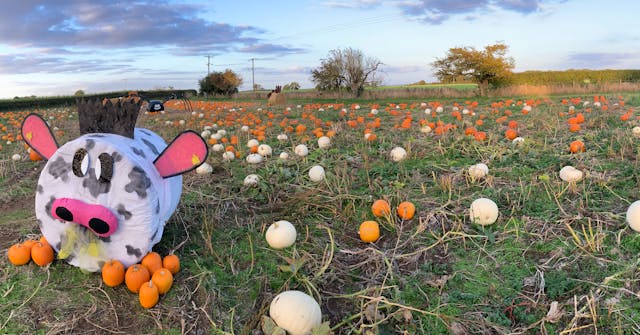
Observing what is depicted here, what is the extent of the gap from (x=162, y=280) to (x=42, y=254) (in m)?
1.14

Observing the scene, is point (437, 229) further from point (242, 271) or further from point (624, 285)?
point (242, 271)

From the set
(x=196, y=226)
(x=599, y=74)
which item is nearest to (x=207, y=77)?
(x=599, y=74)

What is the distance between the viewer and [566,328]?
2885 millimetres

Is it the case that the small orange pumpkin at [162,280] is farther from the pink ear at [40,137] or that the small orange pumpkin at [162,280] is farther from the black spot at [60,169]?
the pink ear at [40,137]

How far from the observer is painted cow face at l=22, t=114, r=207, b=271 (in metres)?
3.21

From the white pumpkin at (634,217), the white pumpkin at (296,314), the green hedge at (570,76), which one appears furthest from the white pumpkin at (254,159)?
the green hedge at (570,76)

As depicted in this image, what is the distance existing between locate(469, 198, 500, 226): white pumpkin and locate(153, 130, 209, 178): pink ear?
2581 mm

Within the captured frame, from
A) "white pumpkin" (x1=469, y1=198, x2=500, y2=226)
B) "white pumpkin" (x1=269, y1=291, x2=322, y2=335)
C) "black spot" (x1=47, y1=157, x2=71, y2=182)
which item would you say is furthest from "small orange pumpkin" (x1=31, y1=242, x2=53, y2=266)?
"white pumpkin" (x1=469, y1=198, x2=500, y2=226)

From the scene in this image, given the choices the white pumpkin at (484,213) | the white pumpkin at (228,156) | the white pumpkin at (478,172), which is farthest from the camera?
the white pumpkin at (228,156)

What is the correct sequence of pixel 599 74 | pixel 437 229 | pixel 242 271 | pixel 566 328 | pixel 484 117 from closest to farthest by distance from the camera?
pixel 566 328
pixel 242 271
pixel 437 229
pixel 484 117
pixel 599 74

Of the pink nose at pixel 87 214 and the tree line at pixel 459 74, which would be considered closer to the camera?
the pink nose at pixel 87 214

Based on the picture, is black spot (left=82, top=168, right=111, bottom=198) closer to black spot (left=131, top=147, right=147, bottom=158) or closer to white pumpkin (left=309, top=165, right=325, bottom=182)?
black spot (left=131, top=147, right=147, bottom=158)

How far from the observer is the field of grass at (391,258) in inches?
118

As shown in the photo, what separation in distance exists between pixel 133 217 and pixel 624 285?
3659 mm
